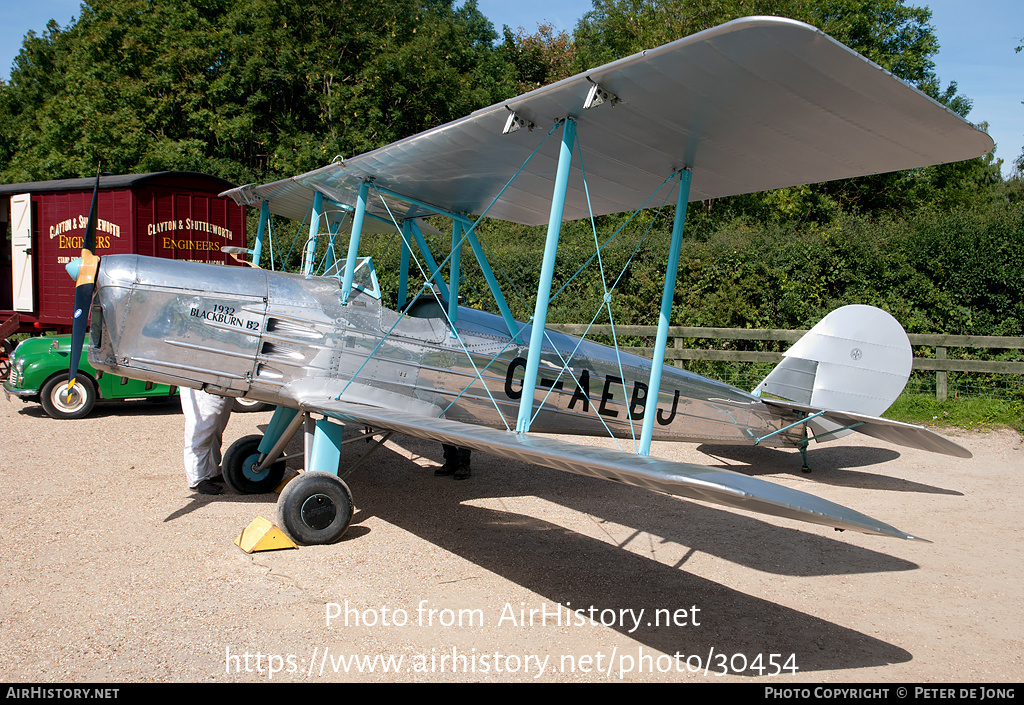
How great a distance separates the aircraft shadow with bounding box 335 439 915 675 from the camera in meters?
3.50

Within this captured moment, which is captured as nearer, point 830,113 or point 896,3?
point 830,113

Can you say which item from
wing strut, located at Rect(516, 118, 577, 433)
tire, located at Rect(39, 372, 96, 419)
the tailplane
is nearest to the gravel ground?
the tailplane

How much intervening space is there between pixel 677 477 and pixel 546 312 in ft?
6.57

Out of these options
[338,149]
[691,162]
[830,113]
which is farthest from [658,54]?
[338,149]

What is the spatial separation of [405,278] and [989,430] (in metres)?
8.02

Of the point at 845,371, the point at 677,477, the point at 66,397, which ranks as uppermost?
the point at 845,371

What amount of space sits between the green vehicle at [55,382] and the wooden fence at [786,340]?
616 cm

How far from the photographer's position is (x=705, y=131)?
169 inches

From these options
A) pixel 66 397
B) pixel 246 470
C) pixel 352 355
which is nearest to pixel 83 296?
pixel 352 355

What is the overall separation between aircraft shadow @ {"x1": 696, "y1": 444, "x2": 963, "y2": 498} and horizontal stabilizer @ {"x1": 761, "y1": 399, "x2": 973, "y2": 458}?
1.99ft

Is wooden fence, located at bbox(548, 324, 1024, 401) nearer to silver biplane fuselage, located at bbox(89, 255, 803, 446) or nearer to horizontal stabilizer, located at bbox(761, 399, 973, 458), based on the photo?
silver biplane fuselage, located at bbox(89, 255, 803, 446)

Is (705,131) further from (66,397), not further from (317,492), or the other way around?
(66,397)
